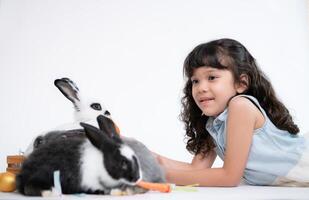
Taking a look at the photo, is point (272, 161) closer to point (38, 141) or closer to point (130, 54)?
point (38, 141)

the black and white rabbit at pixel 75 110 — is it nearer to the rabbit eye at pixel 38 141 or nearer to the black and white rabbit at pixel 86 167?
the rabbit eye at pixel 38 141

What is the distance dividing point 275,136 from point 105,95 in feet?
2.22

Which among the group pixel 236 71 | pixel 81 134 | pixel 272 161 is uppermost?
pixel 236 71

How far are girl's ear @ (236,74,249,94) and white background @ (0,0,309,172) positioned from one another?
48cm

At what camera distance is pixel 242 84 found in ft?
3.43

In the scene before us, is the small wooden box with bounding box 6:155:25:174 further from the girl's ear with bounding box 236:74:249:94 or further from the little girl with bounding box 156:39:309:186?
the girl's ear with bounding box 236:74:249:94

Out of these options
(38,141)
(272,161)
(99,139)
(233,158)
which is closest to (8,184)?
(38,141)

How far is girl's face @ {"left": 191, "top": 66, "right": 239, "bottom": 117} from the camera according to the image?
990 mm

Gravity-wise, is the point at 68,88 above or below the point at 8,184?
above

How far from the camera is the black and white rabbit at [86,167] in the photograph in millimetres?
612

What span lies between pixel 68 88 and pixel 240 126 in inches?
15.2

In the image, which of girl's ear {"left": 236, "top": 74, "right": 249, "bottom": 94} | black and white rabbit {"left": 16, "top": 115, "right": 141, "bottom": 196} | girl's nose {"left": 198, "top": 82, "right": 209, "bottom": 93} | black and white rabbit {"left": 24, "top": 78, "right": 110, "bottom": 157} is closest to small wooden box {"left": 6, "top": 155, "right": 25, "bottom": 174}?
black and white rabbit {"left": 24, "top": 78, "right": 110, "bottom": 157}

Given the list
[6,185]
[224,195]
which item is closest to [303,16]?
[224,195]

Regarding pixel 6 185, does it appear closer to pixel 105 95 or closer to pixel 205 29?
pixel 105 95
